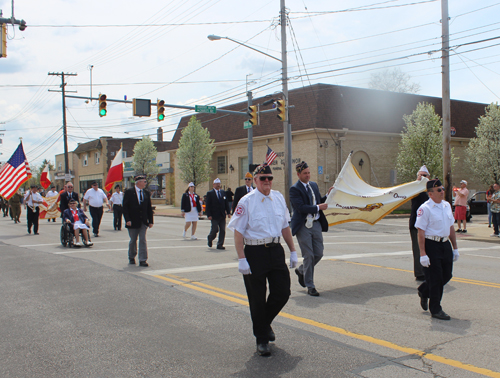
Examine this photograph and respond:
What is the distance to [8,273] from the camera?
29.6ft

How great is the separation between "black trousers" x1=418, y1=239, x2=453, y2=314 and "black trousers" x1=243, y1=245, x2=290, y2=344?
2048 mm

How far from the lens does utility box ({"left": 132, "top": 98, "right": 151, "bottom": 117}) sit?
20.4m

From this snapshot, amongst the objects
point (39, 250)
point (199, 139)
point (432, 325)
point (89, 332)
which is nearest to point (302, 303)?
point (432, 325)

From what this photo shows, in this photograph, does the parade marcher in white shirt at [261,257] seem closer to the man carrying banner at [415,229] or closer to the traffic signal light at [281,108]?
the man carrying banner at [415,229]

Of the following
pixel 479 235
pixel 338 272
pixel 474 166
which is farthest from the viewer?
pixel 474 166

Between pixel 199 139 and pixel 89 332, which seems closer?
pixel 89 332

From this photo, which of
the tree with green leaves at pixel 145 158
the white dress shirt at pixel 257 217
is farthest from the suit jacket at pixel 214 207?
the tree with green leaves at pixel 145 158

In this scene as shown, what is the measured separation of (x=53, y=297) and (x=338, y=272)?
16.3 ft

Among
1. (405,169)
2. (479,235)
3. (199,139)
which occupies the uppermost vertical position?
(199,139)

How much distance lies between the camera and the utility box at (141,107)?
20391mm

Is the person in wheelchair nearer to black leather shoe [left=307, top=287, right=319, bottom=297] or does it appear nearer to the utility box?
black leather shoe [left=307, top=287, right=319, bottom=297]

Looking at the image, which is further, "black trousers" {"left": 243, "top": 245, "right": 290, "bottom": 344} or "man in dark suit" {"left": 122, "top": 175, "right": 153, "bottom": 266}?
"man in dark suit" {"left": 122, "top": 175, "right": 153, "bottom": 266}

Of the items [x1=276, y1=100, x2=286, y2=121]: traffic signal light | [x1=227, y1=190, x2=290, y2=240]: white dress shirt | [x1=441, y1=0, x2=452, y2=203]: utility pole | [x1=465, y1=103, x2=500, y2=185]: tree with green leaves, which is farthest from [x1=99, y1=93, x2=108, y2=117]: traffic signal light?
[x1=465, y1=103, x2=500, y2=185]: tree with green leaves

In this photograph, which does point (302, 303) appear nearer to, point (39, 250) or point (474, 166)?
point (39, 250)
